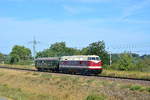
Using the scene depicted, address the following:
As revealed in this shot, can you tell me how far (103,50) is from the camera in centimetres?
6297

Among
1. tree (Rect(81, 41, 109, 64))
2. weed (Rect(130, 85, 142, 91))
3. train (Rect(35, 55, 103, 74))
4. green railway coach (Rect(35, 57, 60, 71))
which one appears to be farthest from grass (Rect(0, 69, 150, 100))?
tree (Rect(81, 41, 109, 64))

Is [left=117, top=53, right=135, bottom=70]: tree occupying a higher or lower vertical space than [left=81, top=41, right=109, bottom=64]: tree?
lower

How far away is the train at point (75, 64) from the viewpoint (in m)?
43.4

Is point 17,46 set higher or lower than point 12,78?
higher

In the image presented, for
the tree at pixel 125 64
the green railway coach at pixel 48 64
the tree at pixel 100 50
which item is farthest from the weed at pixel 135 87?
the tree at pixel 100 50

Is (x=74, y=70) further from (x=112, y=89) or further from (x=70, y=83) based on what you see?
(x=112, y=89)

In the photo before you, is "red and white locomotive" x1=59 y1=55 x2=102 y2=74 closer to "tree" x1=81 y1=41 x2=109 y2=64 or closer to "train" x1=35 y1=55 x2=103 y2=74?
"train" x1=35 y1=55 x2=103 y2=74

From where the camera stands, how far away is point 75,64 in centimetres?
4656

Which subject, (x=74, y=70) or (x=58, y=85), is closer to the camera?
(x=58, y=85)

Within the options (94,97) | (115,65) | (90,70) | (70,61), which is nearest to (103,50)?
(115,65)

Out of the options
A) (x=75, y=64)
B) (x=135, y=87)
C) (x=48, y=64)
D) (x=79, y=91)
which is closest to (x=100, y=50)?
(x=48, y=64)

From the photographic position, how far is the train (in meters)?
43.4

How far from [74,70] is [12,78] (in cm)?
913

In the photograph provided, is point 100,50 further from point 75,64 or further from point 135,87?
point 135,87
